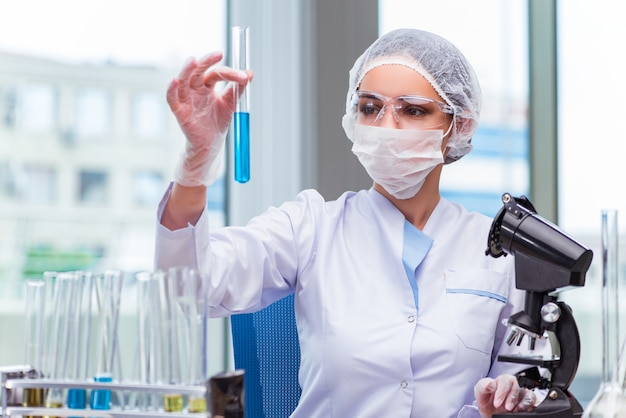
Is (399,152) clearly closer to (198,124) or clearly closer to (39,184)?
(198,124)

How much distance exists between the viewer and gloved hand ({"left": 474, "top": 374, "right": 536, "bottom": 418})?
1.33m

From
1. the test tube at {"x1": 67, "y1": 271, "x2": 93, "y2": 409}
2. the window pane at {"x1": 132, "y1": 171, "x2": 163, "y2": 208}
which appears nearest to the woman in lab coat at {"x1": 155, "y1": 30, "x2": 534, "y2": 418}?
the test tube at {"x1": 67, "y1": 271, "x2": 93, "y2": 409}

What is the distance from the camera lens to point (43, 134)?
8.53 feet

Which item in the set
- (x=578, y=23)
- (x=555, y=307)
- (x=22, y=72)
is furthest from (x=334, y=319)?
(x=578, y=23)

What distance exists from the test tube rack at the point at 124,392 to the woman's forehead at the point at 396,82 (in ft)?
2.72

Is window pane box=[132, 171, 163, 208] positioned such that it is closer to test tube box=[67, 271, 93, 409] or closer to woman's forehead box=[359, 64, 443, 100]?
woman's forehead box=[359, 64, 443, 100]

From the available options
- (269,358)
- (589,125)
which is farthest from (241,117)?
(589,125)

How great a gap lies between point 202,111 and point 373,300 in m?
0.58

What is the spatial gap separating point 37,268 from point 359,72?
4.34ft

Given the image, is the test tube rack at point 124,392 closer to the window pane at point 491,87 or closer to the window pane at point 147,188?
the window pane at point 147,188

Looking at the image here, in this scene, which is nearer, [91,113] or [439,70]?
[439,70]

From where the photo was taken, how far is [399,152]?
1.68 meters

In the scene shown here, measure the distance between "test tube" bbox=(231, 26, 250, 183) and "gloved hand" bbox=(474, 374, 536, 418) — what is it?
1.70ft

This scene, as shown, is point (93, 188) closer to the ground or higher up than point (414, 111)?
closer to the ground
